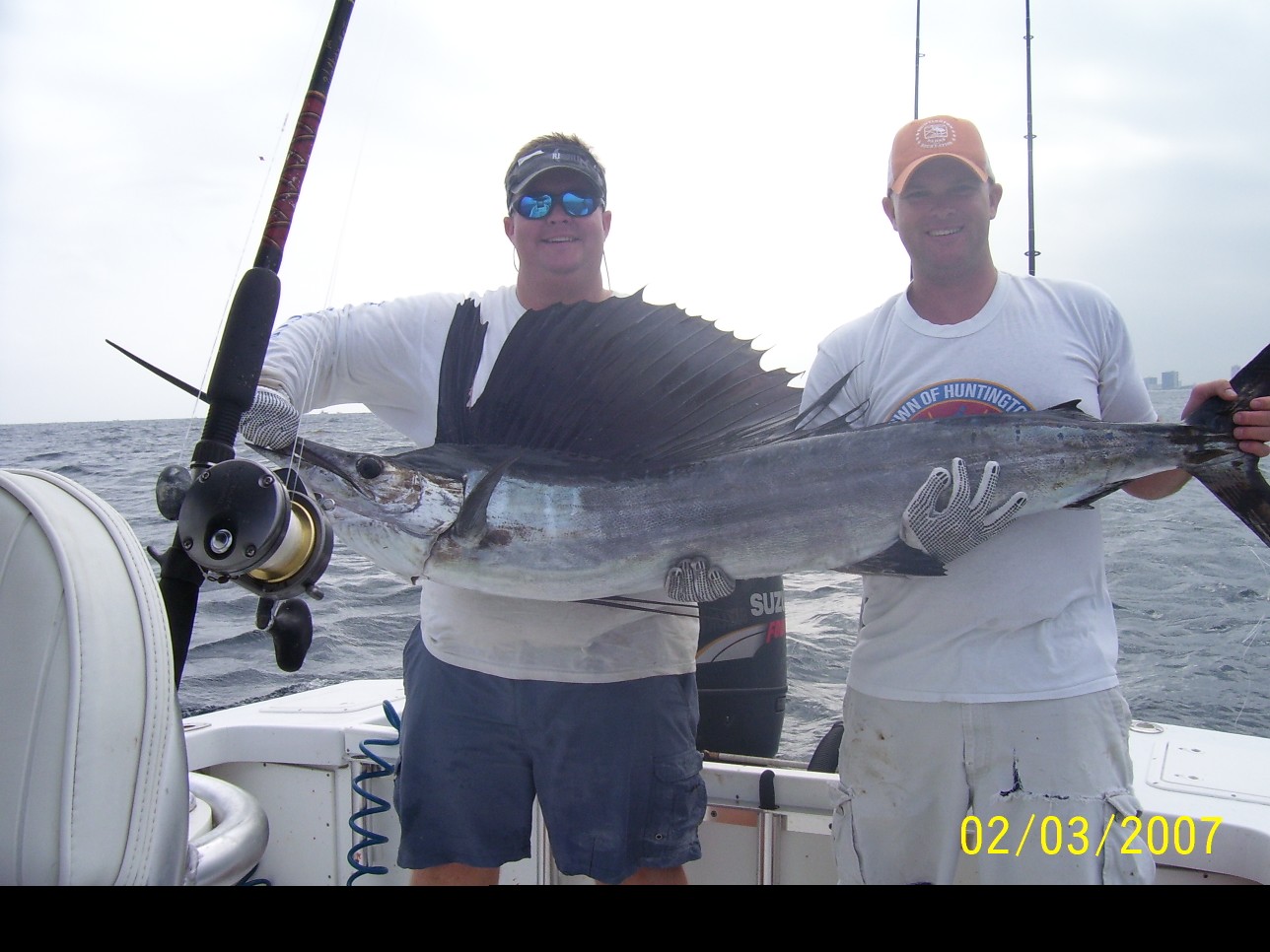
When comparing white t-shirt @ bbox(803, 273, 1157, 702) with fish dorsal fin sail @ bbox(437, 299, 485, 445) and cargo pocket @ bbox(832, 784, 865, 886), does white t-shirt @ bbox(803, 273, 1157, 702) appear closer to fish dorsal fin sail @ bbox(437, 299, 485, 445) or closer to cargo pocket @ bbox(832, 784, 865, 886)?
cargo pocket @ bbox(832, 784, 865, 886)

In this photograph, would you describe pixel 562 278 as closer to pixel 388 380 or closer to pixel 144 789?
pixel 388 380

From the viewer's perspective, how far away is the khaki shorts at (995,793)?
62.6 inches

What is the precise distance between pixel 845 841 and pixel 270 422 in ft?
4.80

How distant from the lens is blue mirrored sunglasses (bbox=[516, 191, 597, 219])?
2.08m

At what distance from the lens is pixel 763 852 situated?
2189mm

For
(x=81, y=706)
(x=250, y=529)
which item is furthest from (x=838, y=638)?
(x=81, y=706)

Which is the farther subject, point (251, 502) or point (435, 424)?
point (435, 424)

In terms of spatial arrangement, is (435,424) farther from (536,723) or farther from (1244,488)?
(1244,488)

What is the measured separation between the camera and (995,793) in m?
1.64

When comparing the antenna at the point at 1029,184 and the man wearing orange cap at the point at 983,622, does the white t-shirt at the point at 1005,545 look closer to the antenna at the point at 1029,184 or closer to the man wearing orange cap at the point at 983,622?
the man wearing orange cap at the point at 983,622

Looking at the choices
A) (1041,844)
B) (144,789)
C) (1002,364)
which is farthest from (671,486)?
(144,789)

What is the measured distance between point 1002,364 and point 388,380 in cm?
143
